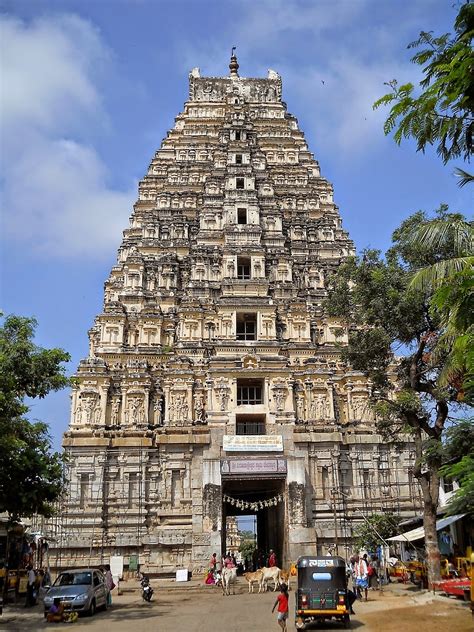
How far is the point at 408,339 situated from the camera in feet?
75.0

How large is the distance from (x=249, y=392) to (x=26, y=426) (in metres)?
15.5

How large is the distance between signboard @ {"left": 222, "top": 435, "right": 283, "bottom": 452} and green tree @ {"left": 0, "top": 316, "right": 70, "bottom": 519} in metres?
10.3

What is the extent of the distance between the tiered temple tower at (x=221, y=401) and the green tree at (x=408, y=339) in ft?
8.37

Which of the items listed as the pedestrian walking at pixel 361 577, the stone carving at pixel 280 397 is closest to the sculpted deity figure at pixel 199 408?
the stone carving at pixel 280 397

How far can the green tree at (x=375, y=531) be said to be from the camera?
28.4m

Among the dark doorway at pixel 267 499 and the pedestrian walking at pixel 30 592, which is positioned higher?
the dark doorway at pixel 267 499

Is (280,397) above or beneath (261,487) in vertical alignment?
above

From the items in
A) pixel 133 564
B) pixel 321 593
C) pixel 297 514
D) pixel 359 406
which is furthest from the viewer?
pixel 359 406

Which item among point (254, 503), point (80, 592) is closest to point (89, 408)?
point (254, 503)

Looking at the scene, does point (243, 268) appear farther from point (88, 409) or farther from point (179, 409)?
point (88, 409)

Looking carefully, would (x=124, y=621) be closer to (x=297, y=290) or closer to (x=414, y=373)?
(x=414, y=373)

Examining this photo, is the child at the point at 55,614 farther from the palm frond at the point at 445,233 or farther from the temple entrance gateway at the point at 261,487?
the palm frond at the point at 445,233

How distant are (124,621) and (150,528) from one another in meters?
12.4

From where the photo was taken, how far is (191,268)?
39000 millimetres
